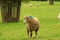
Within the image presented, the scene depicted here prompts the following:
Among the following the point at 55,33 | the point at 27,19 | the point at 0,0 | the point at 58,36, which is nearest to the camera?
the point at 27,19

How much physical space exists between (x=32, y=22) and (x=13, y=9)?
4.75m

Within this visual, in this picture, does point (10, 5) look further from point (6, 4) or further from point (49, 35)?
point (49, 35)

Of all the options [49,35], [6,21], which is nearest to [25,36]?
[49,35]

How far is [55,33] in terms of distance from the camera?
842 centimetres

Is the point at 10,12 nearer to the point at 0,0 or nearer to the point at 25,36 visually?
the point at 0,0

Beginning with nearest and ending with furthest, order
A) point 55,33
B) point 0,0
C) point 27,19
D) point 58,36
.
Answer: point 27,19 < point 58,36 < point 55,33 < point 0,0

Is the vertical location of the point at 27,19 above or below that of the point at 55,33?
above

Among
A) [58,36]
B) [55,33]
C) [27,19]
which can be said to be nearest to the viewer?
[27,19]

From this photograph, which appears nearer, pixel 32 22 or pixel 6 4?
pixel 32 22

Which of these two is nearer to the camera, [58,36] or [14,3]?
[58,36]

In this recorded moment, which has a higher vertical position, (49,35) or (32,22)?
(32,22)

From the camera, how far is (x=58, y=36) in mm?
7840

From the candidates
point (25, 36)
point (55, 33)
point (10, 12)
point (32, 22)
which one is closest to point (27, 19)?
point (32, 22)

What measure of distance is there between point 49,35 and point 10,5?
4041 mm
